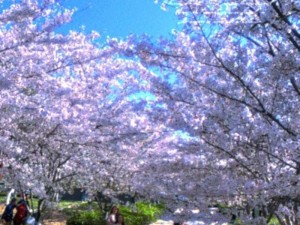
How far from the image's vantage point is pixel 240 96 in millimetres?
4680

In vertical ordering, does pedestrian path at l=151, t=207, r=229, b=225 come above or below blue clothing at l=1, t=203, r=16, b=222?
below

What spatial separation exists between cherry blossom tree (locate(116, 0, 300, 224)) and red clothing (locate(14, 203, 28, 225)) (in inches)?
245

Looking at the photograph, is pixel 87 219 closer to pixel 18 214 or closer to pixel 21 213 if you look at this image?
pixel 18 214

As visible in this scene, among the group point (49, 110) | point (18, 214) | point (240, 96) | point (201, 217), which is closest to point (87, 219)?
point (18, 214)

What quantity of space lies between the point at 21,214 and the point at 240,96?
8.10m

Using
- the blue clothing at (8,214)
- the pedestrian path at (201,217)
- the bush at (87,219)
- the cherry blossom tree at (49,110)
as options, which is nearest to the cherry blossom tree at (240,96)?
the pedestrian path at (201,217)

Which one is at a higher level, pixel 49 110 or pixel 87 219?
pixel 49 110

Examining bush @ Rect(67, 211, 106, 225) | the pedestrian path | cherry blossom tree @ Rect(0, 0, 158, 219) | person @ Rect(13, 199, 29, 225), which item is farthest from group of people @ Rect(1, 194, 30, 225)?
the pedestrian path

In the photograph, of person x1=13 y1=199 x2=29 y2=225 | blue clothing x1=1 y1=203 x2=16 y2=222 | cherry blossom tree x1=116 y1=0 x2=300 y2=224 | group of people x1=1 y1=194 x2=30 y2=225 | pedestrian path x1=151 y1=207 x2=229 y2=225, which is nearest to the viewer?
cherry blossom tree x1=116 y1=0 x2=300 y2=224

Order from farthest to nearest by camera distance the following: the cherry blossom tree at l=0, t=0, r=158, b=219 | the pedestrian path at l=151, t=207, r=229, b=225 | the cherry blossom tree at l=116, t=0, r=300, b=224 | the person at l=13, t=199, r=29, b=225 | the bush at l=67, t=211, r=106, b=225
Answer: the bush at l=67, t=211, r=106, b=225
the person at l=13, t=199, r=29, b=225
the cherry blossom tree at l=0, t=0, r=158, b=219
the pedestrian path at l=151, t=207, r=229, b=225
the cherry blossom tree at l=116, t=0, r=300, b=224

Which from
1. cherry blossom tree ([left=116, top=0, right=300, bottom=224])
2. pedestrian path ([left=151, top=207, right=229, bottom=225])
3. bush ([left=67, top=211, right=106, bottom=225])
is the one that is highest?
cherry blossom tree ([left=116, top=0, right=300, bottom=224])

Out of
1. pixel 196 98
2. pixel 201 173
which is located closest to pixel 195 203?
pixel 201 173

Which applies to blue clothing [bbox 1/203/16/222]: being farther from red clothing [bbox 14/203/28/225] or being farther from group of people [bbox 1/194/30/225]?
red clothing [bbox 14/203/28/225]

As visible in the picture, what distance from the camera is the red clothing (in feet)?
35.2
